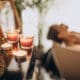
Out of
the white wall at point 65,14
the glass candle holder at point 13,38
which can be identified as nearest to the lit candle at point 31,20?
the white wall at point 65,14

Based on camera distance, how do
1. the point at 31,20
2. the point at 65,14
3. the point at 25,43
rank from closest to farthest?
the point at 25,43
the point at 31,20
the point at 65,14

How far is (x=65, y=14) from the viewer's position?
105 inches

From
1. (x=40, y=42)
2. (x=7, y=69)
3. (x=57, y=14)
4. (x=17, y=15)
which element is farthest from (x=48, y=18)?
(x=7, y=69)

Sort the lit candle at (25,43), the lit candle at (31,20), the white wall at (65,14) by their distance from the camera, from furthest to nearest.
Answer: the white wall at (65,14), the lit candle at (31,20), the lit candle at (25,43)

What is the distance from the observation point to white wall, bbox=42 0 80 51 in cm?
261

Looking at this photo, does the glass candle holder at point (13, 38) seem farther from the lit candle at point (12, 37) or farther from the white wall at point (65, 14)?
the white wall at point (65, 14)

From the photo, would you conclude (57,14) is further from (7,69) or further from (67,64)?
(7,69)

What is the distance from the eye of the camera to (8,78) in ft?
3.61

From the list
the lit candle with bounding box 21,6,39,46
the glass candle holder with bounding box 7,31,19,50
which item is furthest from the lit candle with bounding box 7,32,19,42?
the lit candle with bounding box 21,6,39,46

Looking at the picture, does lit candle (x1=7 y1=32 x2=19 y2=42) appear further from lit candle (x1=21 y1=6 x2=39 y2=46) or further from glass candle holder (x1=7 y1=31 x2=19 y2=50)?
lit candle (x1=21 y1=6 x2=39 y2=46)

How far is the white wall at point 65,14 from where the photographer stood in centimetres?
261

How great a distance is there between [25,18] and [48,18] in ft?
1.23

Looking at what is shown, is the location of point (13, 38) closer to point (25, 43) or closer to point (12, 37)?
point (12, 37)

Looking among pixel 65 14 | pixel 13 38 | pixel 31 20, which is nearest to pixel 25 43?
pixel 13 38
